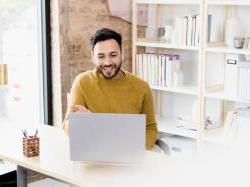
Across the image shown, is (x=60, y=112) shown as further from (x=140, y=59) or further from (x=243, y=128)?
(x=243, y=128)

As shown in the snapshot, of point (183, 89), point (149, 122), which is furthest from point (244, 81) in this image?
point (149, 122)

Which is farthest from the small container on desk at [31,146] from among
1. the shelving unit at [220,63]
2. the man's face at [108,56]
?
the shelving unit at [220,63]

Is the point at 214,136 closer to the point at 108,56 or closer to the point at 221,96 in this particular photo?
the point at 221,96

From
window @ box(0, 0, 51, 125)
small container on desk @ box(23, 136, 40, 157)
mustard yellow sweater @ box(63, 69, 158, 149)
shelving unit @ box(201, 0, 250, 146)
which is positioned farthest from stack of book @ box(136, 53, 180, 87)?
small container on desk @ box(23, 136, 40, 157)

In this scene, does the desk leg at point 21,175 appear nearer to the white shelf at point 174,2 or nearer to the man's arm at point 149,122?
the man's arm at point 149,122

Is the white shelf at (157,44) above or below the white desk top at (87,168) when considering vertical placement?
above

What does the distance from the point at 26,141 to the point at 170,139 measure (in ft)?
6.79

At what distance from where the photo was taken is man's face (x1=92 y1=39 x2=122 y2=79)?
9.06 feet

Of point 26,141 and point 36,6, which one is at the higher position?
point 36,6

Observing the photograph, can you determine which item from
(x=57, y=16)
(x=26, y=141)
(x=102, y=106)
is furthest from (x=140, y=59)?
(x=26, y=141)

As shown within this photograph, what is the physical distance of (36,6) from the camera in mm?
3930

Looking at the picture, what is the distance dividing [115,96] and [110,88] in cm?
6

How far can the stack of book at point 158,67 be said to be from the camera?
402 centimetres

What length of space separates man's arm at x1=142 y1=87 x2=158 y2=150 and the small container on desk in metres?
0.74
